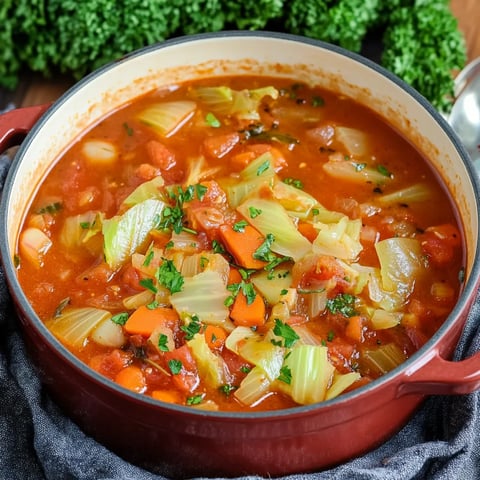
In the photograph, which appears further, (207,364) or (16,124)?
(16,124)

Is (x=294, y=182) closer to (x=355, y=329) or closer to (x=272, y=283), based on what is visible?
(x=272, y=283)

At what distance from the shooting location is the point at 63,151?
4004mm

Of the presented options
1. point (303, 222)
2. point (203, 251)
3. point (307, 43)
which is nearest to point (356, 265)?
point (303, 222)

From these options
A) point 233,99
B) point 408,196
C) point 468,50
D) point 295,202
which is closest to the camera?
point 295,202

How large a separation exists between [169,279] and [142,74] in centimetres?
120

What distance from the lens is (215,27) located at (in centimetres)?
468

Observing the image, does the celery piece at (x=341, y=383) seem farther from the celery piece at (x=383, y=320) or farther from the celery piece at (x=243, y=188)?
the celery piece at (x=243, y=188)

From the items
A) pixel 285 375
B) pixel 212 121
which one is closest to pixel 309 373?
pixel 285 375

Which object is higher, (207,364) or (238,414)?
(238,414)

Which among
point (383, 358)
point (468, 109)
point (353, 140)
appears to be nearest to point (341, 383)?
point (383, 358)

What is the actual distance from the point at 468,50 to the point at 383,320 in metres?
2.32

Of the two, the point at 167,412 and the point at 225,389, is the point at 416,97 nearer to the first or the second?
the point at 225,389

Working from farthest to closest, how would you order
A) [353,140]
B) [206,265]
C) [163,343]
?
[353,140] < [206,265] < [163,343]

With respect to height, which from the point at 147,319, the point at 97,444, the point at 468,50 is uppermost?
the point at 468,50
